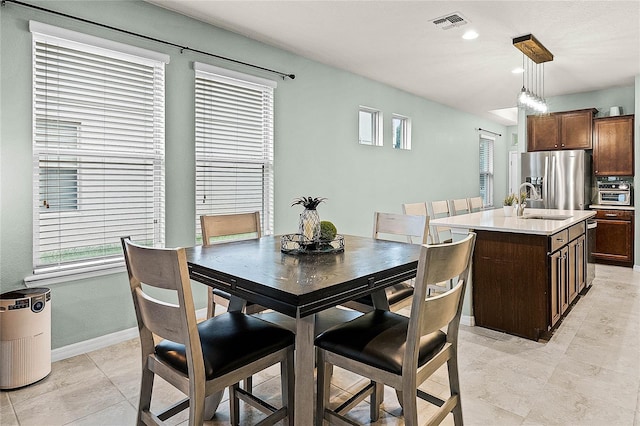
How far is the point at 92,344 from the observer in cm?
281

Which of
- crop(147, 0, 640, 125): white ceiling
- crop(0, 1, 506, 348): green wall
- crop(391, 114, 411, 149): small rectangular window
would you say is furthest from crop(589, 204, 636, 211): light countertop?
crop(391, 114, 411, 149): small rectangular window

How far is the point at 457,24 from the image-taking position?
11.2ft

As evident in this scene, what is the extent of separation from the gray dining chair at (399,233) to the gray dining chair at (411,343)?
0.37m

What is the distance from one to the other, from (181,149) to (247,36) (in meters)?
1.30

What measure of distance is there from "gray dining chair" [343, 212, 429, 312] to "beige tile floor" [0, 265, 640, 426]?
0.51 m

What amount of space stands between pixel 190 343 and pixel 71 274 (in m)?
1.91

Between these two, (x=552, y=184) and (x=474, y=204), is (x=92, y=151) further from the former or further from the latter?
(x=552, y=184)

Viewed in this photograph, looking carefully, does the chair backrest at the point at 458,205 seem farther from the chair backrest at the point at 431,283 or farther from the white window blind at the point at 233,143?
the chair backrest at the point at 431,283

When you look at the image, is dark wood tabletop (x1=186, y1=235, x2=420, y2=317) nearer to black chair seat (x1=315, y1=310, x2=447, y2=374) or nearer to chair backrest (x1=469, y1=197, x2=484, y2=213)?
black chair seat (x1=315, y1=310, x2=447, y2=374)

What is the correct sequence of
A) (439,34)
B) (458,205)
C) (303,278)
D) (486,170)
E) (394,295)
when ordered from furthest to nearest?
(486,170), (458,205), (439,34), (394,295), (303,278)

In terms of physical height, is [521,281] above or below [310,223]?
below

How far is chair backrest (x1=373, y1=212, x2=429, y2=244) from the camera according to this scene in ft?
8.11

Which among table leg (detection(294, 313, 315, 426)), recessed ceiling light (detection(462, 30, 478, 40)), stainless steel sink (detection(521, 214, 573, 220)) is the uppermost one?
recessed ceiling light (detection(462, 30, 478, 40))

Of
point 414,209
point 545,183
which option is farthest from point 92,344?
point 545,183
